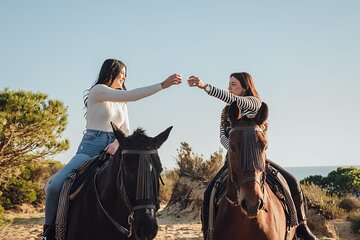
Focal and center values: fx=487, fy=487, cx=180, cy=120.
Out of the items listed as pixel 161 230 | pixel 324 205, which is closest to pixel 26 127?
pixel 161 230

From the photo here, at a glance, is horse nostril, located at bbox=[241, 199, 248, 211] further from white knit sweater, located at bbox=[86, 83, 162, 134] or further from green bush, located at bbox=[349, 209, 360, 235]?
green bush, located at bbox=[349, 209, 360, 235]

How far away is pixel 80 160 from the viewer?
5.64m

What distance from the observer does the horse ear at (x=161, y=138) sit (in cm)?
453

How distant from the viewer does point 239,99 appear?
19.2ft

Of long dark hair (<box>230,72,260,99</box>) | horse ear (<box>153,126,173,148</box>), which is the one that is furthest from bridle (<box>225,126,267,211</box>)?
long dark hair (<box>230,72,260,99</box>)

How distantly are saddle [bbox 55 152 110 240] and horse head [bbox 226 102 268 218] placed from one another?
1436 mm

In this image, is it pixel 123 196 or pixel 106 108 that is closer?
pixel 123 196

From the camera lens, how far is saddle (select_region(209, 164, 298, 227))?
232 inches

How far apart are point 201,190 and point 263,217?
14018 mm

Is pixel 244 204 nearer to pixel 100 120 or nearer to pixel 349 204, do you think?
pixel 100 120

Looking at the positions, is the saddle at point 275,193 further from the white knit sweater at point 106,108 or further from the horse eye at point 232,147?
the white knit sweater at point 106,108

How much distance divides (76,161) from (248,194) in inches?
86.3

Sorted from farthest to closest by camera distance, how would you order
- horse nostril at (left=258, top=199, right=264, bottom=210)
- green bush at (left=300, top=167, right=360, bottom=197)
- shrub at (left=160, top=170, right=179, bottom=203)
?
shrub at (left=160, top=170, right=179, bottom=203) → green bush at (left=300, top=167, right=360, bottom=197) → horse nostril at (left=258, top=199, right=264, bottom=210)

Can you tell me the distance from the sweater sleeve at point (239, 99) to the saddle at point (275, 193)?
0.78m
